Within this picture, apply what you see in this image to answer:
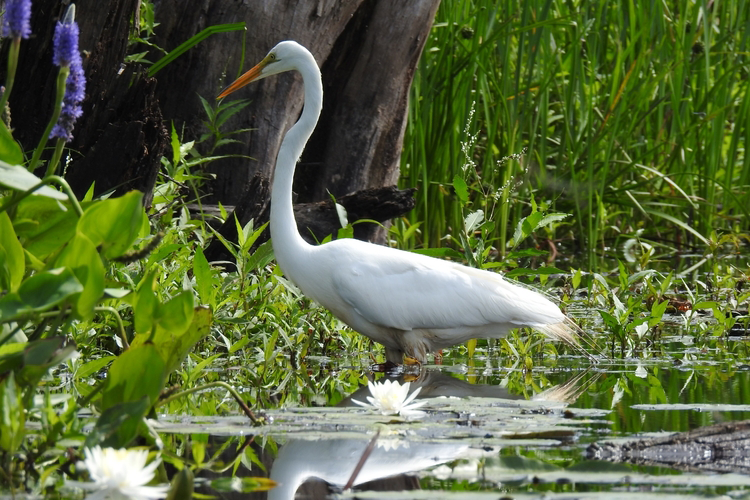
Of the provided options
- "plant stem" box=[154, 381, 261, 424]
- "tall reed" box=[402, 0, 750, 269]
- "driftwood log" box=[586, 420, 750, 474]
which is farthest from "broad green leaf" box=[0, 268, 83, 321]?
"tall reed" box=[402, 0, 750, 269]

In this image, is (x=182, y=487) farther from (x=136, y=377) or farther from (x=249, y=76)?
(x=249, y=76)

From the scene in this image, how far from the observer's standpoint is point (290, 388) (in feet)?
10.9

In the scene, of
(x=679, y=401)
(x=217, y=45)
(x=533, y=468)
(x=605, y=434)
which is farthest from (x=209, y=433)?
(x=217, y=45)

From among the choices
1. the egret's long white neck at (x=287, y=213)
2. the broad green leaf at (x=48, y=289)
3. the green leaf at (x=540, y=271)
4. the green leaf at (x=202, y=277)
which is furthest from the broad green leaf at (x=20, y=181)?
the green leaf at (x=540, y=271)

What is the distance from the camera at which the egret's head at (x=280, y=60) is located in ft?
14.4

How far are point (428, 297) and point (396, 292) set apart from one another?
14cm

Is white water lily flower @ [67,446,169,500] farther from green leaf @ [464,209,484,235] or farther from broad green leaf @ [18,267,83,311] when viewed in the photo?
green leaf @ [464,209,484,235]

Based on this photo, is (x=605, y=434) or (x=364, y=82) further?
(x=364, y=82)

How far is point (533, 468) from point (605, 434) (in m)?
0.58

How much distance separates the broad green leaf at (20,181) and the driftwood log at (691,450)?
4.15ft

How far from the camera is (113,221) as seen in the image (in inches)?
79.4

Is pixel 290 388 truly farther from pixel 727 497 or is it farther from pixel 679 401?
pixel 727 497

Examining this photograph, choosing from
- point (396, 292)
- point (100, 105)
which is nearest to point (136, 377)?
point (396, 292)

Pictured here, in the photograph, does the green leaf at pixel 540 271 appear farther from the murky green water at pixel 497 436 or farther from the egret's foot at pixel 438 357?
the murky green water at pixel 497 436
